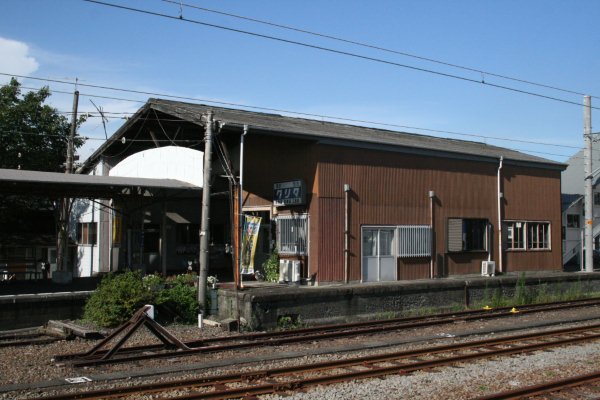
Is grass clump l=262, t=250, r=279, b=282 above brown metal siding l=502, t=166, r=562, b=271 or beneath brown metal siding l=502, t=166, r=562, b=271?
beneath

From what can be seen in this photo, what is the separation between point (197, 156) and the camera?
20.3 m

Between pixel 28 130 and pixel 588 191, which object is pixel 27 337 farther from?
pixel 588 191

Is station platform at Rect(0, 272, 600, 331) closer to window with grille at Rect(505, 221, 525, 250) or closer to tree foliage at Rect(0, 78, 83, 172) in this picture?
window with grille at Rect(505, 221, 525, 250)

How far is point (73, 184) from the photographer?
17.6 m

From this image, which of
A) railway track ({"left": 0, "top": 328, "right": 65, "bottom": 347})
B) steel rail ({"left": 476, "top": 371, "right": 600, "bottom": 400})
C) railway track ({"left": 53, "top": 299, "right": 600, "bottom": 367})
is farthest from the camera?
railway track ({"left": 0, "top": 328, "right": 65, "bottom": 347})

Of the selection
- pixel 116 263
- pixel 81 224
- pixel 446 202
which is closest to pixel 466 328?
pixel 446 202

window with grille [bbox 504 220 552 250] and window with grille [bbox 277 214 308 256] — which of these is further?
window with grille [bbox 504 220 552 250]

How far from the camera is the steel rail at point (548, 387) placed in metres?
8.02

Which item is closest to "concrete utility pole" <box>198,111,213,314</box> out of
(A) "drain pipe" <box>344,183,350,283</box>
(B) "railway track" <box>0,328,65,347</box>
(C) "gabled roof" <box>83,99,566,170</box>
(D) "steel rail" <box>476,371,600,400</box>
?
(C) "gabled roof" <box>83,99,566,170</box>

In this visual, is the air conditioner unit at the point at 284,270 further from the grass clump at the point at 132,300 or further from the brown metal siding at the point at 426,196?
the grass clump at the point at 132,300

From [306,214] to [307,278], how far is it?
205cm

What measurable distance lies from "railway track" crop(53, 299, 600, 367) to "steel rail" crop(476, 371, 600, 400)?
5715 mm

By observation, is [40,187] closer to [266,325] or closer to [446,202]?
[266,325]

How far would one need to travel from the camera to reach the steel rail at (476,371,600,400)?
8023 mm
